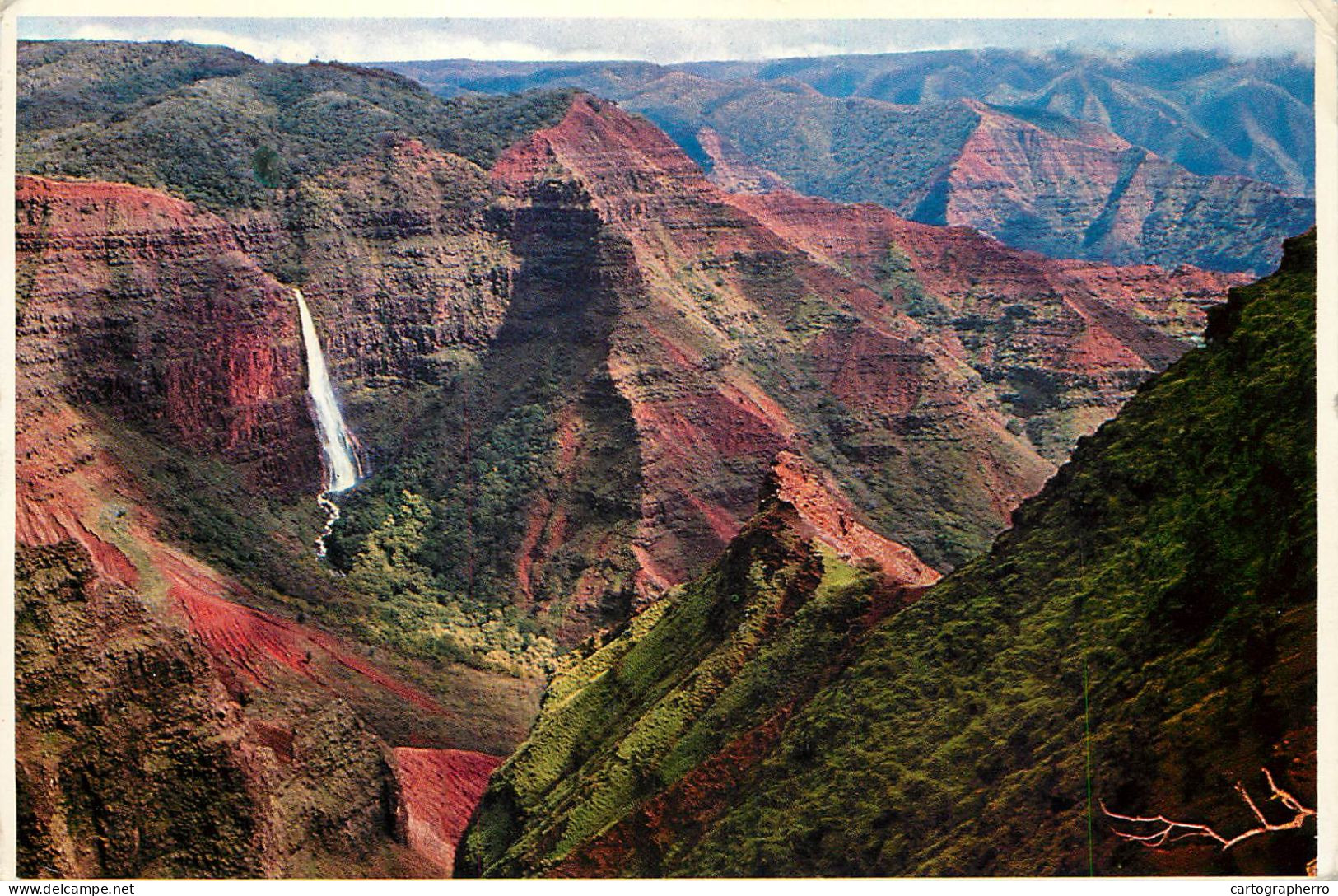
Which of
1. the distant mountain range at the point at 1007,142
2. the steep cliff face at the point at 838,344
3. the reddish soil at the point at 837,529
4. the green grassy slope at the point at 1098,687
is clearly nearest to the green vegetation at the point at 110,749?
the green grassy slope at the point at 1098,687

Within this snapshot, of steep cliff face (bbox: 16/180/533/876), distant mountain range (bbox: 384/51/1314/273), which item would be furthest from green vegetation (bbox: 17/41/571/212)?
distant mountain range (bbox: 384/51/1314/273)

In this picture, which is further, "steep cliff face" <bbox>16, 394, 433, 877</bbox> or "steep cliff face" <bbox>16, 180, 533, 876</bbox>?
"steep cliff face" <bbox>16, 180, 533, 876</bbox>

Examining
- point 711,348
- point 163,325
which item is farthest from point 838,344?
point 163,325

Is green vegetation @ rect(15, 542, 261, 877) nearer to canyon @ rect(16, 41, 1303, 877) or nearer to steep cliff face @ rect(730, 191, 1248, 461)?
canyon @ rect(16, 41, 1303, 877)

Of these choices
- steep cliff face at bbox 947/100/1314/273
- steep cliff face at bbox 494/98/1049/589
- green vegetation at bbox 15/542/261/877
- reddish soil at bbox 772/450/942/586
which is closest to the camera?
green vegetation at bbox 15/542/261/877

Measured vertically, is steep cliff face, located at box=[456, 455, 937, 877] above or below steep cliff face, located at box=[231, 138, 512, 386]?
below

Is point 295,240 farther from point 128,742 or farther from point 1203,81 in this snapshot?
point 1203,81

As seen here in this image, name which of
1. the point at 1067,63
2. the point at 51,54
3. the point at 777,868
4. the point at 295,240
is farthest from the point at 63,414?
the point at 1067,63
